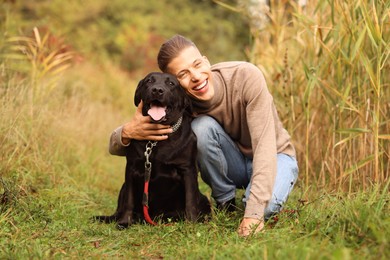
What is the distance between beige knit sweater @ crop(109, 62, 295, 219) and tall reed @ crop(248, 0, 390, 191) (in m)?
0.38

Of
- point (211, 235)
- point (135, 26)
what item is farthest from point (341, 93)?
point (135, 26)

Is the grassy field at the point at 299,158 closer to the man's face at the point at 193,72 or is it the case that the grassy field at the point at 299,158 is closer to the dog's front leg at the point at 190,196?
the dog's front leg at the point at 190,196

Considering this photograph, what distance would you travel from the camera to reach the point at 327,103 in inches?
136

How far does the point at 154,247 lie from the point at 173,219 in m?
0.63

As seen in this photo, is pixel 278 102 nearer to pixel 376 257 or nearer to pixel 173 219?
pixel 173 219

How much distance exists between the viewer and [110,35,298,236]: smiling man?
108 inches

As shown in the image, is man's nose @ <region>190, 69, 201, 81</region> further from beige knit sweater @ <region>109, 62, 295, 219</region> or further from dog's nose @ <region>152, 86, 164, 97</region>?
dog's nose @ <region>152, 86, 164, 97</region>

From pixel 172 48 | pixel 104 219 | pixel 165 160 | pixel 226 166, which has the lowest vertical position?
pixel 104 219

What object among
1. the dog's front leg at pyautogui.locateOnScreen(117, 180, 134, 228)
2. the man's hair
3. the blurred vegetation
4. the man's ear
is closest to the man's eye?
the man's hair

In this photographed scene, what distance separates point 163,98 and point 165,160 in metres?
0.37

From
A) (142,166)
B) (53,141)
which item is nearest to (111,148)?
(142,166)

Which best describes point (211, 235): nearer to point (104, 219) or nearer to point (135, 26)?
point (104, 219)

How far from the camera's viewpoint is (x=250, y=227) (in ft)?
7.95

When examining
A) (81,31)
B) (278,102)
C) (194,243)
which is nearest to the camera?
(194,243)
